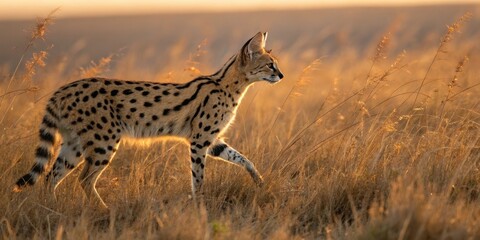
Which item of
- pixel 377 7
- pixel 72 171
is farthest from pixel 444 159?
pixel 377 7

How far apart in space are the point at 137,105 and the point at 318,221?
1.99 m

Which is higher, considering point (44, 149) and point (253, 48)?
point (253, 48)

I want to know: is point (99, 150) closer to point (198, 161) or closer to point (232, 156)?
point (198, 161)

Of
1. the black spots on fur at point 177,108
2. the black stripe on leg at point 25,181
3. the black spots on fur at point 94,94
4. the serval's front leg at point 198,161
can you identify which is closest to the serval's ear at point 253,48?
the black spots on fur at point 177,108

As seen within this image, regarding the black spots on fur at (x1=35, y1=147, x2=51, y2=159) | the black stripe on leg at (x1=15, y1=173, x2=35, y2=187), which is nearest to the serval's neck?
the black spots on fur at (x1=35, y1=147, x2=51, y2=159)

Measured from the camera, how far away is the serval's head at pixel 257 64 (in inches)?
283

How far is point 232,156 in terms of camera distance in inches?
268

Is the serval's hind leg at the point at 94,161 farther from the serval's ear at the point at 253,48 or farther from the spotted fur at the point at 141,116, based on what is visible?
the serval's ear at the point at 253,48

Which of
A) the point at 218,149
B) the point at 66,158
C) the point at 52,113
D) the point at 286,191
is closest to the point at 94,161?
the point at 66,158

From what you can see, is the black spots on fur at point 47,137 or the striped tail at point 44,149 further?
the black spots on fur at point 47,137

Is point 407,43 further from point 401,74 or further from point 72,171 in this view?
point 72,171

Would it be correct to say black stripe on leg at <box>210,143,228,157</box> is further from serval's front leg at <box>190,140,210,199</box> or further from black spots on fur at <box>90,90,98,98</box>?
black spots on fur at <box>90,90,98,98</box>

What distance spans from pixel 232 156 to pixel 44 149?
5.41 ft

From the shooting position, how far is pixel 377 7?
51625 mm
